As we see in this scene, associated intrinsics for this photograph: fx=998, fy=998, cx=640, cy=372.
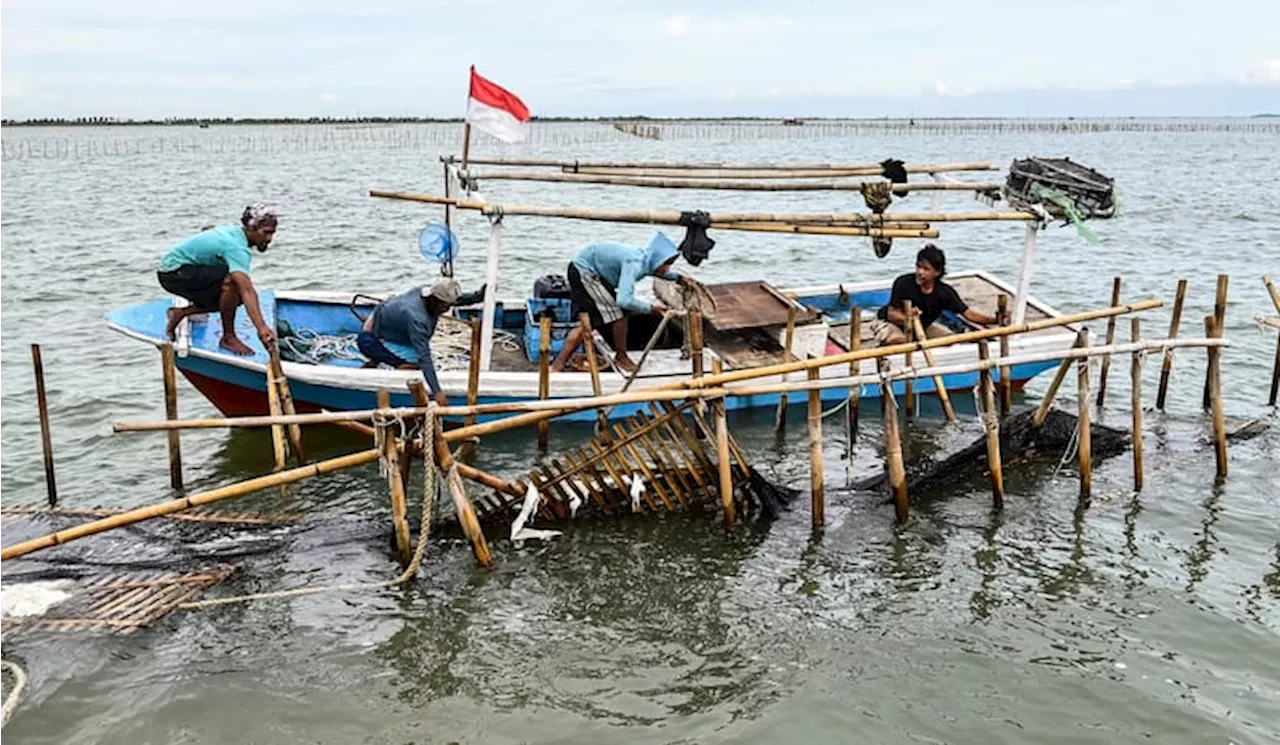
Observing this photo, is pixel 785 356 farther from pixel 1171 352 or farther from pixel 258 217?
pixel 258 217

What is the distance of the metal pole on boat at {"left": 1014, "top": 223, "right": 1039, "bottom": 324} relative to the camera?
10047 mm

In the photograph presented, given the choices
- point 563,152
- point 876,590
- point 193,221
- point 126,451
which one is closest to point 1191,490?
point 876,590

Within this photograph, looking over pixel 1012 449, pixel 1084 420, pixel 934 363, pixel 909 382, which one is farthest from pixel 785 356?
pixel 1084 420

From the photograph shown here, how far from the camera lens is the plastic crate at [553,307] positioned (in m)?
11.5

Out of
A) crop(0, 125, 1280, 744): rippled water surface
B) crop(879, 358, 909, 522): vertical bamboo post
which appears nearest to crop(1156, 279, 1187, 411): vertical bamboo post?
crop(0, 125, 1280, 744): rippled water surface

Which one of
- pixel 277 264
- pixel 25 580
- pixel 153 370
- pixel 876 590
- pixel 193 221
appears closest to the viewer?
pixel 25 580

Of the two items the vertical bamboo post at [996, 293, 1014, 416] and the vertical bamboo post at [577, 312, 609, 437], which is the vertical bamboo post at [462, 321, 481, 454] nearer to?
the vertical bamboo post at [577, 312, 609, 437]

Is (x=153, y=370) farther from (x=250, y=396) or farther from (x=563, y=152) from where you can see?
(x=563, y=152)

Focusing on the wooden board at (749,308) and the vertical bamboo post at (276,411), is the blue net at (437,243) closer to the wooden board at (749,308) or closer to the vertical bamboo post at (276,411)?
the vertical bamboo post at (276,411)

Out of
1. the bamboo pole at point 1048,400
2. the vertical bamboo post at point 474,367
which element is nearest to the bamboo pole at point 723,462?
the vertical bamboo post at point 474,367

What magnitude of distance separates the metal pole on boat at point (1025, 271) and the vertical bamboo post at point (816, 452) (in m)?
3.23

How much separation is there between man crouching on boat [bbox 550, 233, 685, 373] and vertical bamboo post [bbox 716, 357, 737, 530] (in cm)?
239

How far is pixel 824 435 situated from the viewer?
11336 millimetres

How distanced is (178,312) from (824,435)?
→ 7.02 m
